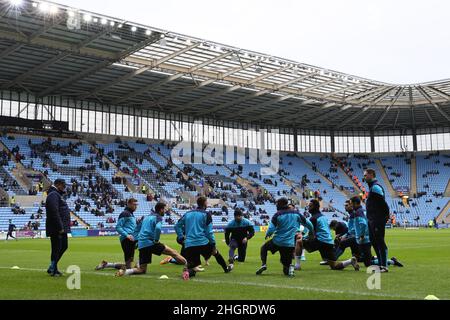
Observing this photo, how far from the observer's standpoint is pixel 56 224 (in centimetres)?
1226

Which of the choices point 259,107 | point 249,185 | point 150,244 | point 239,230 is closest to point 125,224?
point 150,244

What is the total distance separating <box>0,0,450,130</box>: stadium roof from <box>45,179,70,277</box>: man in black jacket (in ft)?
77.4

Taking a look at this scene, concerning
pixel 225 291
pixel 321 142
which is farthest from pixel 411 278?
pixel 321 142

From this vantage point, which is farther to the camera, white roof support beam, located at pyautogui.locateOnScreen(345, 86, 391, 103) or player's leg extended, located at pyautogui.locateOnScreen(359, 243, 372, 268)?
white roof support beam, located at pyautogui.locateOnScreen(345, 86, 391, 103)

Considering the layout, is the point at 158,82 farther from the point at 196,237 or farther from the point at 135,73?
the point at 196,237

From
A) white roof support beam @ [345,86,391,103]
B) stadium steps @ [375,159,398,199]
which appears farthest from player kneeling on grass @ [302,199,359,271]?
stadium steps @ [375,159,398,199]

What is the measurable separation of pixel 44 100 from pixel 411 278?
48.5 meters

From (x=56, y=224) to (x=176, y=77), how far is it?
35.6m

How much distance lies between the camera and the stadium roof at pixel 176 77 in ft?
119

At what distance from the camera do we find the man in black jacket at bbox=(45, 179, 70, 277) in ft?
40.2

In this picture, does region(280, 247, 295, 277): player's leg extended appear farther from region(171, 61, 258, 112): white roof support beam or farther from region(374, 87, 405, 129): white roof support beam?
→ region(374, 87, 405, 129): white roof support beam

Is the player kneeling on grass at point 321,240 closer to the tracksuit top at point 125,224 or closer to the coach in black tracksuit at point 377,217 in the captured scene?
the coach in black tracksuit at point 377,217

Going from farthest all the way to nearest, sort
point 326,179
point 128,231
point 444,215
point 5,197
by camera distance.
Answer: point 326,179
point 444,215
point 5,197
point 128,231

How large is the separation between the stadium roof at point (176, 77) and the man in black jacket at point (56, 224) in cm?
2359
